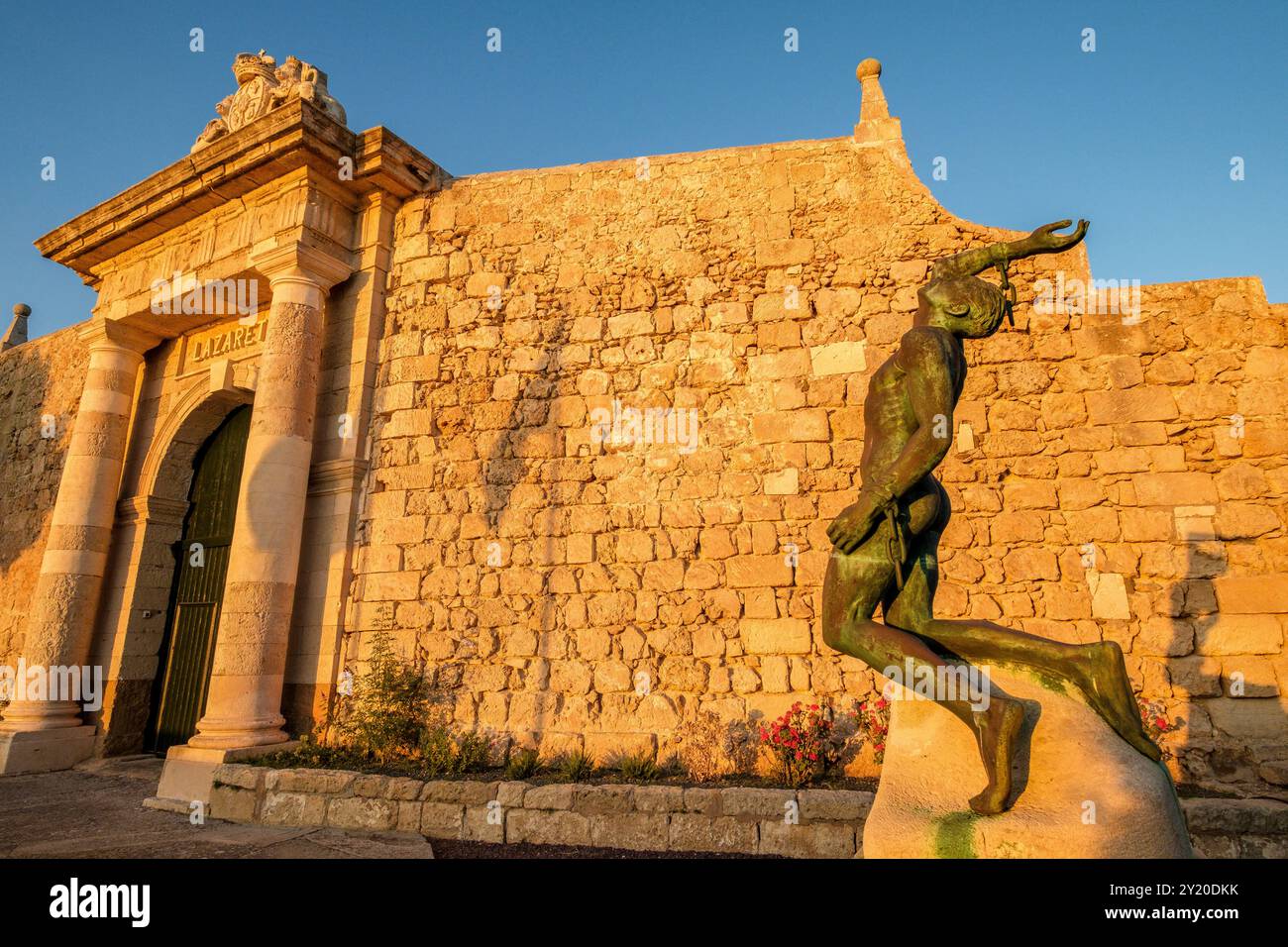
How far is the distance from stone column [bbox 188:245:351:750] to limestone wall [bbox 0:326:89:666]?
19.3 ft

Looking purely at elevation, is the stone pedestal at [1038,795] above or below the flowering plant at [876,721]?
above

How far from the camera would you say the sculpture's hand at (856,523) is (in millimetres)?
2799

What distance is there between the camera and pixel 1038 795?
231cm

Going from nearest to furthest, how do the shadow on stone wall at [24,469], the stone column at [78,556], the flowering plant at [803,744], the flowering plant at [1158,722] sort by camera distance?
the flowering plant at [1158,722] < the flowering plant at [803,744] < the stone column at [78,556] < the shadow on stone wall at [24,469]

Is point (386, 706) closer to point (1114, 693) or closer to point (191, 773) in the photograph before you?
point (191, 773)

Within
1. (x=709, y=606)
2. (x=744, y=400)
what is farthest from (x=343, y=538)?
(x=744, y=400)

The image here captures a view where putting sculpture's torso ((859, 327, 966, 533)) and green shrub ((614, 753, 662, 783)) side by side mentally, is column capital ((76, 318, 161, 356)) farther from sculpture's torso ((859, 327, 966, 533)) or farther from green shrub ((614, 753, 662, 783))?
sculpture's torso ((859, 327, 966, 533))

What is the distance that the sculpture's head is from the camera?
2.99 metres

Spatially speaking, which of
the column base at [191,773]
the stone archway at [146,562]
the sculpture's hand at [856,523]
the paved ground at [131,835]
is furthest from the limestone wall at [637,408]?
the sculpture's hand at [856,523]

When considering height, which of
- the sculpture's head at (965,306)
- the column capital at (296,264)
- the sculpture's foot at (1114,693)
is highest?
the column capital at (296,264)

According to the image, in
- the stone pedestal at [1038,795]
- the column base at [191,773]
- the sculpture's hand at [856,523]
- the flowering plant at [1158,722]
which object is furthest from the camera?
the column base at [191,773]

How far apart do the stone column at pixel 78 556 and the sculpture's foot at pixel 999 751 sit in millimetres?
9227

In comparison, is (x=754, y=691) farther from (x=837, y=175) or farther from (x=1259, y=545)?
(x=837, y=175)

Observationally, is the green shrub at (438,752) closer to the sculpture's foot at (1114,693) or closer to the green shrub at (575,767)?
the green shrub at (575,767)
